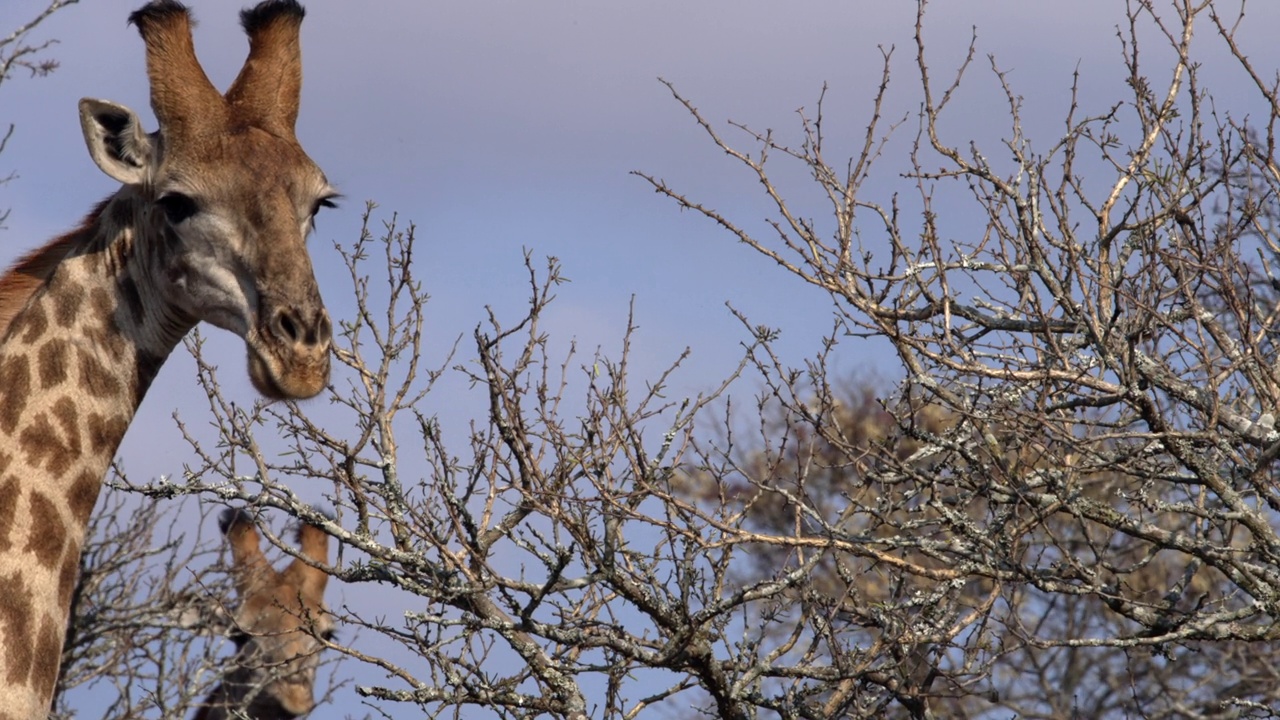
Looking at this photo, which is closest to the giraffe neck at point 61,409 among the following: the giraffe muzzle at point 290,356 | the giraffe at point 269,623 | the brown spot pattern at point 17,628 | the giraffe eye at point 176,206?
the brown spot pattern at point 17,628

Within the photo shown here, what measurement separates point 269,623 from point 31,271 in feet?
17.9

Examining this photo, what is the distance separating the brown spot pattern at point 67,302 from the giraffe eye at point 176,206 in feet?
1.37

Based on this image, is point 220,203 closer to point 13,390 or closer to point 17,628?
point 13,390

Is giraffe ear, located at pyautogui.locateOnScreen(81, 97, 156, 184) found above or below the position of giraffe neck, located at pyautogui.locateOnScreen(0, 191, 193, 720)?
above

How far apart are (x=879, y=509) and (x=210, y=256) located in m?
2.70

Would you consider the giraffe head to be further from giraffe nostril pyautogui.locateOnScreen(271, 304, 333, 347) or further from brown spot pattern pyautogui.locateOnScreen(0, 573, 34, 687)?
brown spot pattern pyautogui.locateOnScreen(0, 573, 34, 687)

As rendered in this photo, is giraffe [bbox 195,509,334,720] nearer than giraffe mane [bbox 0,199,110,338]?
No

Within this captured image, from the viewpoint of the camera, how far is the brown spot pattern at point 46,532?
489 centimetres

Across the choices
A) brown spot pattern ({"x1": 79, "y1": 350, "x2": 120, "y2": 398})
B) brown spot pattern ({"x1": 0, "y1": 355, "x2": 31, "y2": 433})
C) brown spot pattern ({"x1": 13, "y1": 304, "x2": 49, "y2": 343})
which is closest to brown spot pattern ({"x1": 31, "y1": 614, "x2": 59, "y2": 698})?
brown spot pattern ({"x1": 0, "y1": 355, "x2": 31, "y2": 433})

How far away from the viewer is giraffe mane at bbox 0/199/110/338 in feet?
18.0

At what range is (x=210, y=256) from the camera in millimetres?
5145

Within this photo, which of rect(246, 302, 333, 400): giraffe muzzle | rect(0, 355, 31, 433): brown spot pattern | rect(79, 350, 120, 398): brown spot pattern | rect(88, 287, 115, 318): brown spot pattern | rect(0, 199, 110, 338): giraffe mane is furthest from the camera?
rect(0, 199, 110, 338): giraffe mane

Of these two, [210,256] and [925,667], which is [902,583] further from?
[210,256]

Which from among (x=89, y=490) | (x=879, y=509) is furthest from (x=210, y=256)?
(x=879, y=509)
